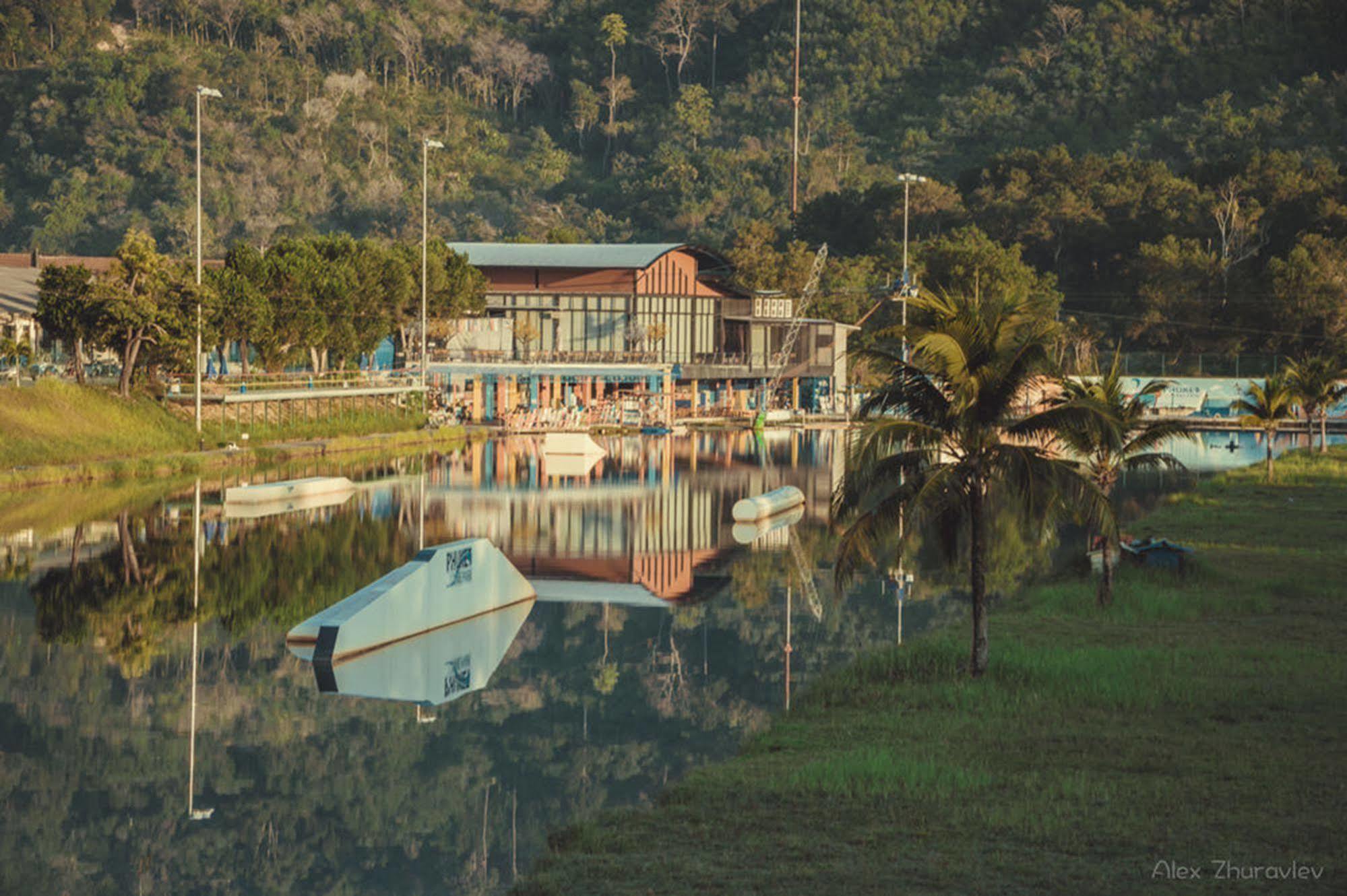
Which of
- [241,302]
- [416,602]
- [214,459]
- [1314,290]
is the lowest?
[416,602]

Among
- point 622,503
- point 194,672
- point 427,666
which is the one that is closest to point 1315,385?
point 622,503

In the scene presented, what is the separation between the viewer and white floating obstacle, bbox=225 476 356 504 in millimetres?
53000

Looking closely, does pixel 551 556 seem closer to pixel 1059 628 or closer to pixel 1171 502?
pixel 1059 628

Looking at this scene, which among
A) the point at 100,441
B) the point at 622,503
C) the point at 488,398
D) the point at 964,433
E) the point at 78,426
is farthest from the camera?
the point at 488,398

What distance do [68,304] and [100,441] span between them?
21.1ft

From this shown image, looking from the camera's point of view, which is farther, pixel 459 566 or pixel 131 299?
pixel 131 299

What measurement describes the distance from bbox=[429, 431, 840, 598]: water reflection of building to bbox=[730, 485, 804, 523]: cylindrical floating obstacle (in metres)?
0.50

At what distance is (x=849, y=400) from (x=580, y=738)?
9656 cm

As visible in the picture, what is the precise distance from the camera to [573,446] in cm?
8088

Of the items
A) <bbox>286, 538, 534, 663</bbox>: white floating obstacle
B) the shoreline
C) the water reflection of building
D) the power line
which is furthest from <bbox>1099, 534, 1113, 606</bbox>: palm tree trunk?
the power line

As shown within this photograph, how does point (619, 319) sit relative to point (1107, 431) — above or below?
above

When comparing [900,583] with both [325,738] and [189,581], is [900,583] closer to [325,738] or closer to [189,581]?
[189,581]

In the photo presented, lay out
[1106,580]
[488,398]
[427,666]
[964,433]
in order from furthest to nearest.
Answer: [488,398] < [1106,580] < [427,666] < [964,433]

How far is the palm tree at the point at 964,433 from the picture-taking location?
24.5 meters
